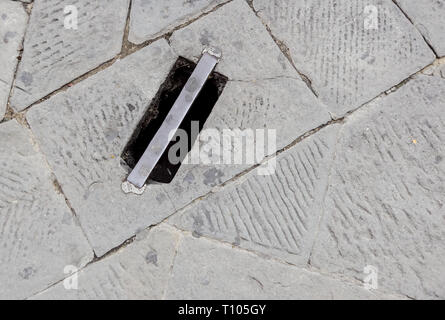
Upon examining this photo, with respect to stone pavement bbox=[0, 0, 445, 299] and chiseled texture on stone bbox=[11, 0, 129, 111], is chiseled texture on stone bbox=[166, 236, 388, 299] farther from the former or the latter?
chiseled texture on stone bbox=[11, 0, 129, 111]

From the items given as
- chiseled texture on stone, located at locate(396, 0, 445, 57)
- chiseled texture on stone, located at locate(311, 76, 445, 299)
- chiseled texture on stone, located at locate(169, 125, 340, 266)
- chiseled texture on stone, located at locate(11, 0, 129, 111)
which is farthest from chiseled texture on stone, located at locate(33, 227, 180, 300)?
chiseled texture on stone, located at locate(396, 0, 445, 57)

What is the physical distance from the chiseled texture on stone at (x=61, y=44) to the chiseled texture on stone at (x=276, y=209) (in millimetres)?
914

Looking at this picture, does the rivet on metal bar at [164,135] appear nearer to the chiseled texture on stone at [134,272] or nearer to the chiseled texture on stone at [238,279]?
the chiseled texture on stone at [134,272]

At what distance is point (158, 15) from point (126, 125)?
0.60 m

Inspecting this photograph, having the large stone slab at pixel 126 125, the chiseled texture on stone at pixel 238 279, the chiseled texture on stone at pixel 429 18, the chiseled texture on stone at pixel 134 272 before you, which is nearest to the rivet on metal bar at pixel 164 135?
the large stone slab at pixel 126 125

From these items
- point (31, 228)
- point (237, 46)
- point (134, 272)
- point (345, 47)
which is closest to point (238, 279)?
point (134, 272)

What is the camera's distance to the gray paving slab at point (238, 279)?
1991 mm

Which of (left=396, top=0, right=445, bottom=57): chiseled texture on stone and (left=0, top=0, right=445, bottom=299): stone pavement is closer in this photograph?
(left=0, top=0, right=445, bottom=299): stone pavement

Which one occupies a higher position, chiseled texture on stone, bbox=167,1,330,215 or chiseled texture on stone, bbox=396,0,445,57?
chiseled texture on stone, bbox=396,0,445,57

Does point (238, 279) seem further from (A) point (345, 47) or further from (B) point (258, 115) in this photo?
(A) point (345, 47)

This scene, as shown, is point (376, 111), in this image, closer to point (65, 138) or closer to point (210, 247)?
point (210, 247)

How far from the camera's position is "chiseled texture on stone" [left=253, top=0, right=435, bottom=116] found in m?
2.08

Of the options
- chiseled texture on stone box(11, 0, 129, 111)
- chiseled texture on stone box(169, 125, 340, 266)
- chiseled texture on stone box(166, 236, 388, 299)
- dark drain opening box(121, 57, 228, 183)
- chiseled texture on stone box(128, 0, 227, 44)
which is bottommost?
chiseled texture on stone box(166, 236, 388, 299)
